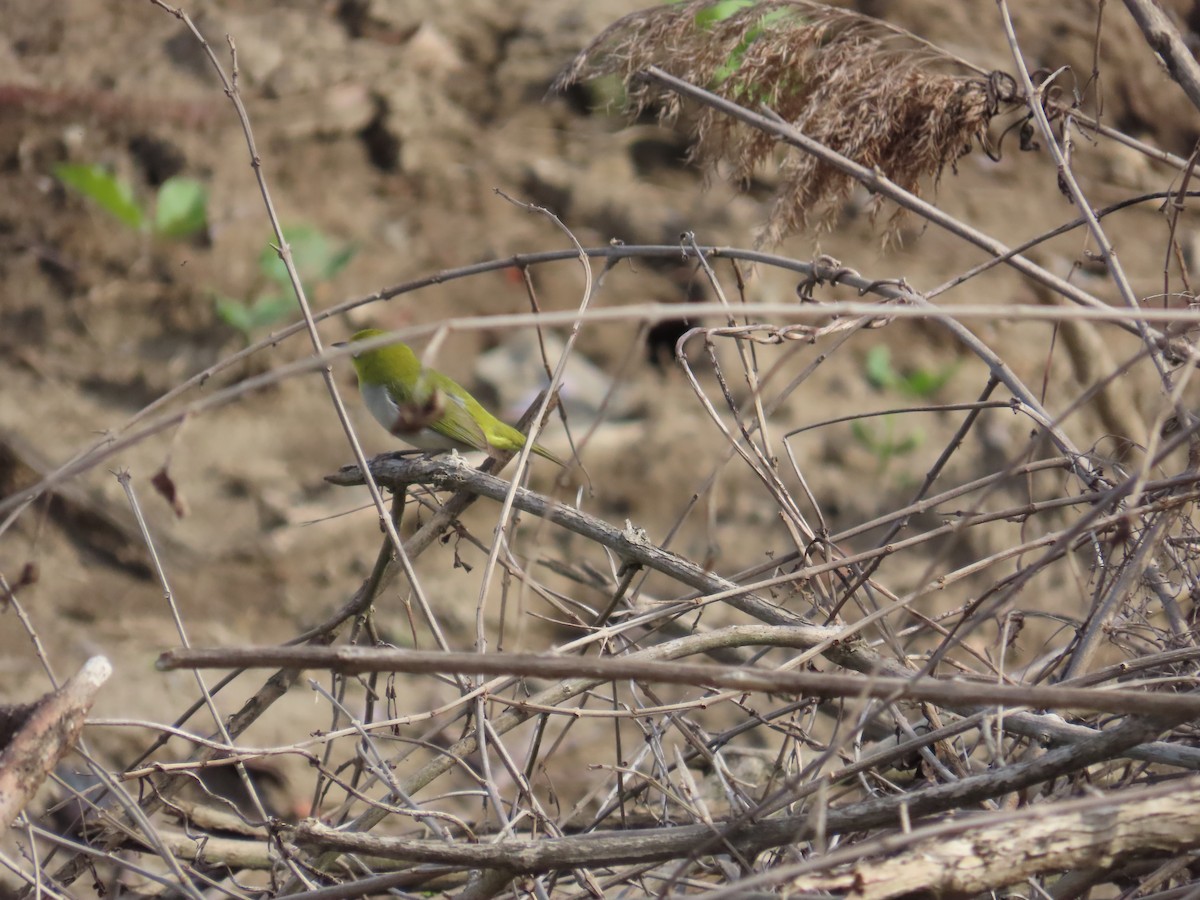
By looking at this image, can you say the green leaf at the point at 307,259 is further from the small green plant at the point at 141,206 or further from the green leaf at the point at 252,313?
the small green plant at the point at 141,206

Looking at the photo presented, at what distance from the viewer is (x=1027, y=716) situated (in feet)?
7.93

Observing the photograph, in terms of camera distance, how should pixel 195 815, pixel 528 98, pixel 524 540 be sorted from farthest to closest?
pixel 528 98
pixel 524 540
pixel 195 815

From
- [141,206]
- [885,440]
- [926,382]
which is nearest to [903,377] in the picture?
[926,382]

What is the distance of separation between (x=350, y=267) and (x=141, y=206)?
50.6 inches

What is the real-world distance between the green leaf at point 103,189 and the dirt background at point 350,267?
295mm

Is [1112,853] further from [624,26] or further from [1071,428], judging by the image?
[1071,428]

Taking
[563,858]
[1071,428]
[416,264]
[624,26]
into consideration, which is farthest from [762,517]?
[563,858]

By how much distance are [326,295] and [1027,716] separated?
5343 millimetres

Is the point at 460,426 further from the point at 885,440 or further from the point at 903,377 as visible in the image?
the point at 903,377

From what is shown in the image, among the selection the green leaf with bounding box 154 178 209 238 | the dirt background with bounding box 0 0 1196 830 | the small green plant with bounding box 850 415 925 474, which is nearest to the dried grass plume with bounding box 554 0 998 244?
the dirt background with bounding box 0 0 1196 830

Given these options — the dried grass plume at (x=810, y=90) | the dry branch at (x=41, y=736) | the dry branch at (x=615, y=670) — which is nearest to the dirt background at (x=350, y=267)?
the dried grass plume at (x=810, y=90)

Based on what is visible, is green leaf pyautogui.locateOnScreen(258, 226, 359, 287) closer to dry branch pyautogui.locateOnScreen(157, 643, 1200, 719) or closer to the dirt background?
the dirt background

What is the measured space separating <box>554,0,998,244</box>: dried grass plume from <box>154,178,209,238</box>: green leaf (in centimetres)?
377

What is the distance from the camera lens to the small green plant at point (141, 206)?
21.0 feet
